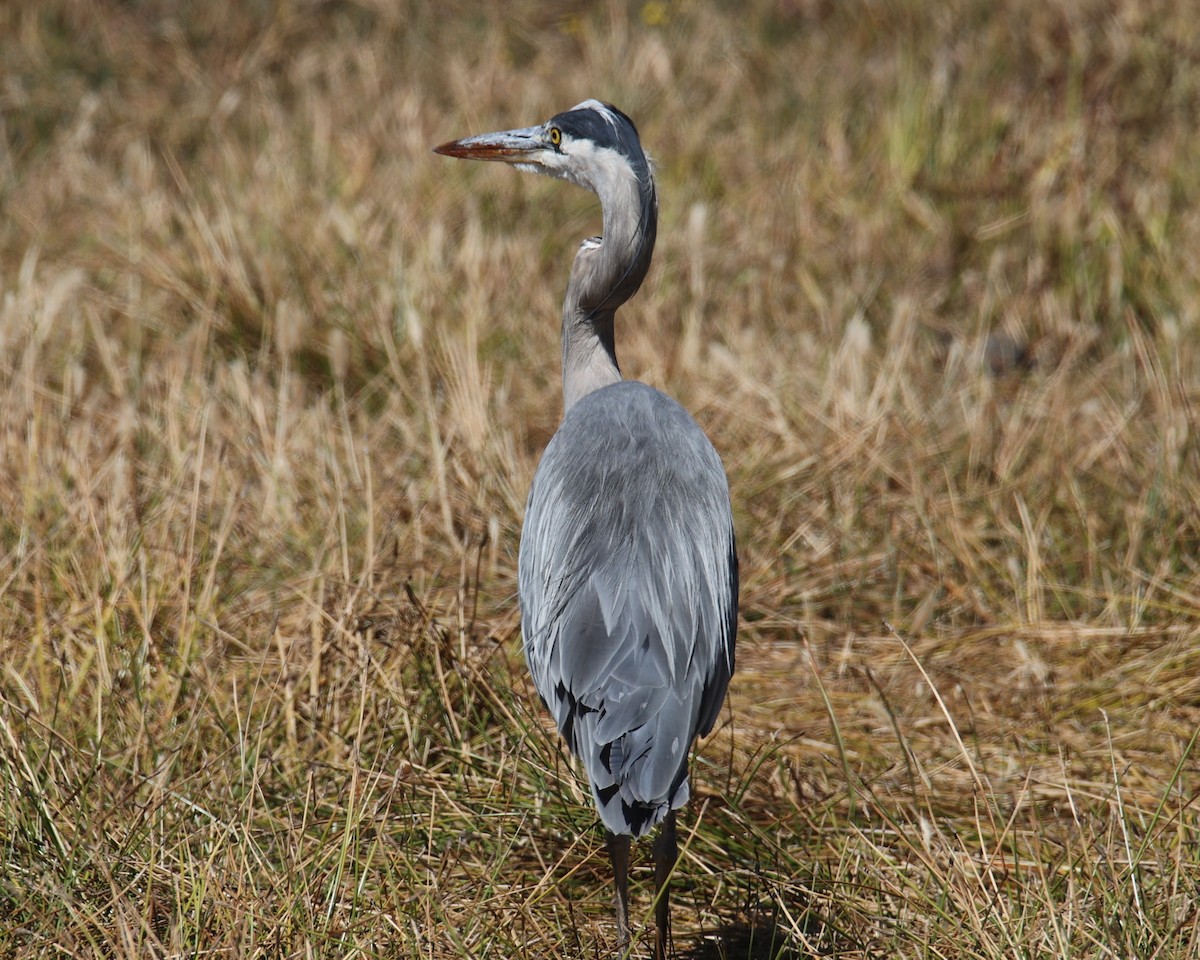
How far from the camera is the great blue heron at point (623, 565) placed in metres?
2.42

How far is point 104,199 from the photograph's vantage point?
617 cm

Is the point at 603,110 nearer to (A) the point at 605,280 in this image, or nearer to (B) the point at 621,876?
(A) the point at 605,280

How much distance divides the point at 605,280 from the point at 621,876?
1315mm

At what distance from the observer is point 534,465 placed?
4.38 metres

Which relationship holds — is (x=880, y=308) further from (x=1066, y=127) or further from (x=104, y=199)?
(x=104, y=199)

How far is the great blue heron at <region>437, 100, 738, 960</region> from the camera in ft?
7.95

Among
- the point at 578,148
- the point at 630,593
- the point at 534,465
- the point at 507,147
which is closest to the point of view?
the point at 630,593

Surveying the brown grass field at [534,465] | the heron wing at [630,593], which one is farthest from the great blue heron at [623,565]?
the brown grass field at [534,465]

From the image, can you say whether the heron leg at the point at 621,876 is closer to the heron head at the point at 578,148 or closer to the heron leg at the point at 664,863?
the heron leg at the point at 664,863

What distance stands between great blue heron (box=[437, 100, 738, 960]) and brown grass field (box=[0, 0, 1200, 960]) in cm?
28

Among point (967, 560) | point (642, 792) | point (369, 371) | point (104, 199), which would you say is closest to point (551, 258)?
point (369, 371)

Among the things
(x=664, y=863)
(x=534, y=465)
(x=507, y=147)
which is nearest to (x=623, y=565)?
(x=664, y=863)

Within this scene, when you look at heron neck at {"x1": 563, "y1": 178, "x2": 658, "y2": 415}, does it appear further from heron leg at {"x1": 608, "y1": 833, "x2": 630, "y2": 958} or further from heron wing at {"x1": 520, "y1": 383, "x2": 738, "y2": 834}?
heron leg at {"x1": 608, "y1": 833, "x2": 630, "y2": 958}

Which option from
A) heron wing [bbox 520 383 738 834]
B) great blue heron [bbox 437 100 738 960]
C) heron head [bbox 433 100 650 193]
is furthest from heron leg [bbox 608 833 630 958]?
heron head [bbox 433 100 650 193]
